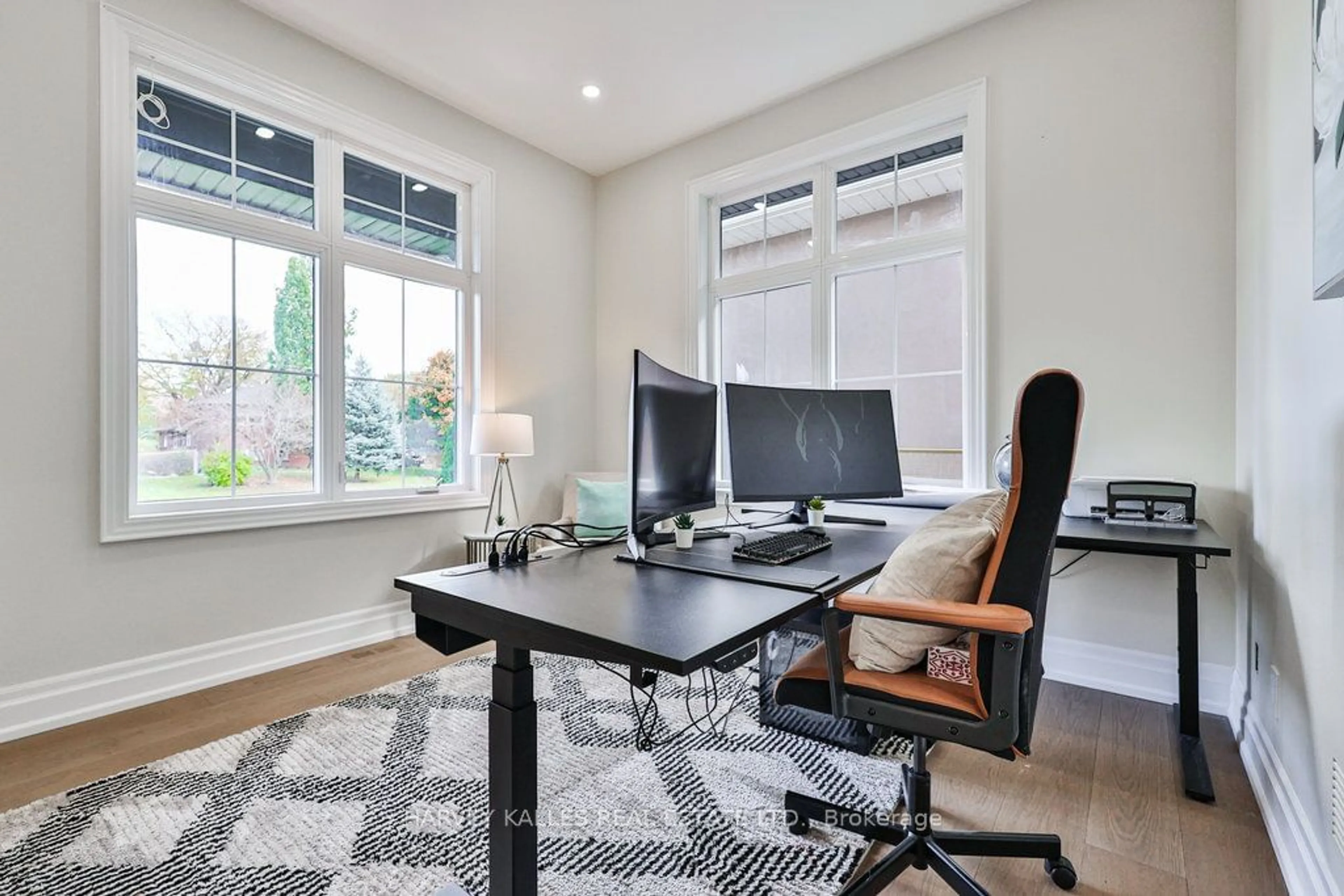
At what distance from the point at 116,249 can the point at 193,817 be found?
7.16 ft

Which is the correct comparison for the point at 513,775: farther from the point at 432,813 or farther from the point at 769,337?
the point at 769,337

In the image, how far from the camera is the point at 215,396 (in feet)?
9.14

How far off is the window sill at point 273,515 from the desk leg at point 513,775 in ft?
7.52

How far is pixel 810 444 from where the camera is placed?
217 centimetres

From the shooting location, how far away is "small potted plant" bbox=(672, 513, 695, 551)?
1.71 m

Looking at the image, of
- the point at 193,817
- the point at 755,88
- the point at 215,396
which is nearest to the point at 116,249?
the point at 215,396

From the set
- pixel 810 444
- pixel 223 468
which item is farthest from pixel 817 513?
pixel 223 468

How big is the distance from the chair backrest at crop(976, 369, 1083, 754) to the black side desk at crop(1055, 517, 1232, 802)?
2.92 ft

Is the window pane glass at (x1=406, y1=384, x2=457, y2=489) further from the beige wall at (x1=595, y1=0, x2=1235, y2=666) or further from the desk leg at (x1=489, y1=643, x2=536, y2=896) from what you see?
the beige wall at (x1=595, y1=0, x2=1235, y2=666)

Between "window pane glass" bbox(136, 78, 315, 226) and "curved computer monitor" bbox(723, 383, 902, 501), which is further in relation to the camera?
"window pane glass" bbox(136, 78, 315, 226)

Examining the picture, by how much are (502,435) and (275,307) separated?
4.16ft

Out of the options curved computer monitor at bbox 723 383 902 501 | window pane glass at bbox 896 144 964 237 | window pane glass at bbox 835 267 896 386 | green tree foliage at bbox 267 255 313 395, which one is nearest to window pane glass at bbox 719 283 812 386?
window pane glass at bbox 835 267 896 386

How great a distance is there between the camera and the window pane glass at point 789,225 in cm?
365

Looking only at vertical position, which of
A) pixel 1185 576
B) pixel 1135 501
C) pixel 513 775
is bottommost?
pixel 513 775
